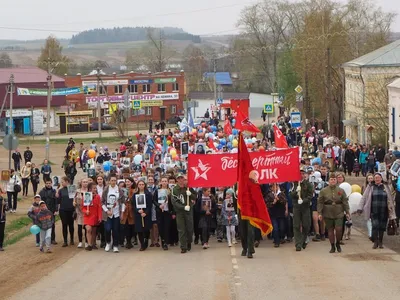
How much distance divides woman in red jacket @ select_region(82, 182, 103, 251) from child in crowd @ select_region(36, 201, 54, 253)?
27.7 inches

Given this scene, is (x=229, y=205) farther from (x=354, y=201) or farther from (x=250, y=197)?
(x=354, y=201)

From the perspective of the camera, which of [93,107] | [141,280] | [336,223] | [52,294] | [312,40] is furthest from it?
[93,107]

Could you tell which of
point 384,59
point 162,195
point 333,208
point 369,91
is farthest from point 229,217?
point 384,59

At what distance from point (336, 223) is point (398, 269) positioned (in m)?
2.58

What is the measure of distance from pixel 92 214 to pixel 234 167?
117 inches

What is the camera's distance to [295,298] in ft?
47.8

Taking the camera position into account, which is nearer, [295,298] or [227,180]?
[295,298]

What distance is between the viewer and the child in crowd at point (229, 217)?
21.3 meters

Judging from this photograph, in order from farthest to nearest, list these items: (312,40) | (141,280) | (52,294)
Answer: (312,40), (141,280), (52,294)

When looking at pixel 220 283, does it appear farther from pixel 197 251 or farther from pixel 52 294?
pixel 197 251

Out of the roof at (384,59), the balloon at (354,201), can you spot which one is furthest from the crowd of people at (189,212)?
the roof at (384,59)

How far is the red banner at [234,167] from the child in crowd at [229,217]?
33 centimetres

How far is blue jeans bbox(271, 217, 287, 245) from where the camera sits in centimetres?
2108

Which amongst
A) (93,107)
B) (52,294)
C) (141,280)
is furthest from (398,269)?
(93,107)
